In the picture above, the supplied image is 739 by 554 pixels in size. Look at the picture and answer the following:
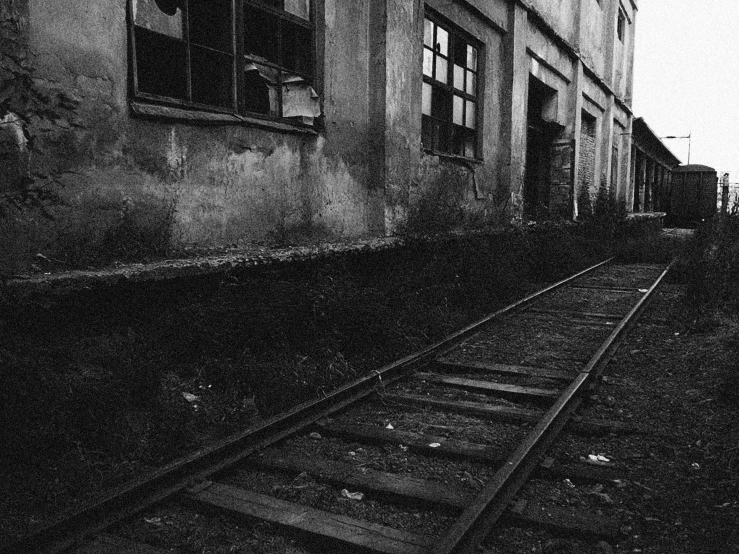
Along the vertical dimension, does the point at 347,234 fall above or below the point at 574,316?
above

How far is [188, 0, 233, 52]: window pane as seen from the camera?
5.52 m

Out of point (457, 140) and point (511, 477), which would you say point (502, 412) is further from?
point (457, 140)

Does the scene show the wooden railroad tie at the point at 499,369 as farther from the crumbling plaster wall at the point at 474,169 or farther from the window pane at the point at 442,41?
the window pane at the point at 442,41

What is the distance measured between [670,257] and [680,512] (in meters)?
12.3

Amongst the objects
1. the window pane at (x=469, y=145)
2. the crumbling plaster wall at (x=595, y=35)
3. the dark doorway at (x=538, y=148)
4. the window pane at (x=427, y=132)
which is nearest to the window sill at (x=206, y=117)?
the window pane at (x=427, y=132)

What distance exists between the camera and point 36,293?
12.0 feet

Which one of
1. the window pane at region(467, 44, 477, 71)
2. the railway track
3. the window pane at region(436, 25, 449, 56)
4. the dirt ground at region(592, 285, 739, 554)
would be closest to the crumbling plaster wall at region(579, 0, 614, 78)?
the window pane at region(467, 44, 477, 71)

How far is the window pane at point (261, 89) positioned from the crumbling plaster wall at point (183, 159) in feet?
0.92

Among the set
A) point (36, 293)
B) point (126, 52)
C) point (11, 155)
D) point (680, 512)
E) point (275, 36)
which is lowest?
point (680, 512)

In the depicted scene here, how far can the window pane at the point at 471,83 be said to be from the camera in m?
10.7

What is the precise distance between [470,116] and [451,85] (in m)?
0.98

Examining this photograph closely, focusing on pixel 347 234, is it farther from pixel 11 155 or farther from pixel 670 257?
pixel 670 257

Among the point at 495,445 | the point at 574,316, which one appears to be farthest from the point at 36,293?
the point at 574,316

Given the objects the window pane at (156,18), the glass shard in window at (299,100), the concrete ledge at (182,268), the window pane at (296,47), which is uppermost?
the window pane at (296,47)
